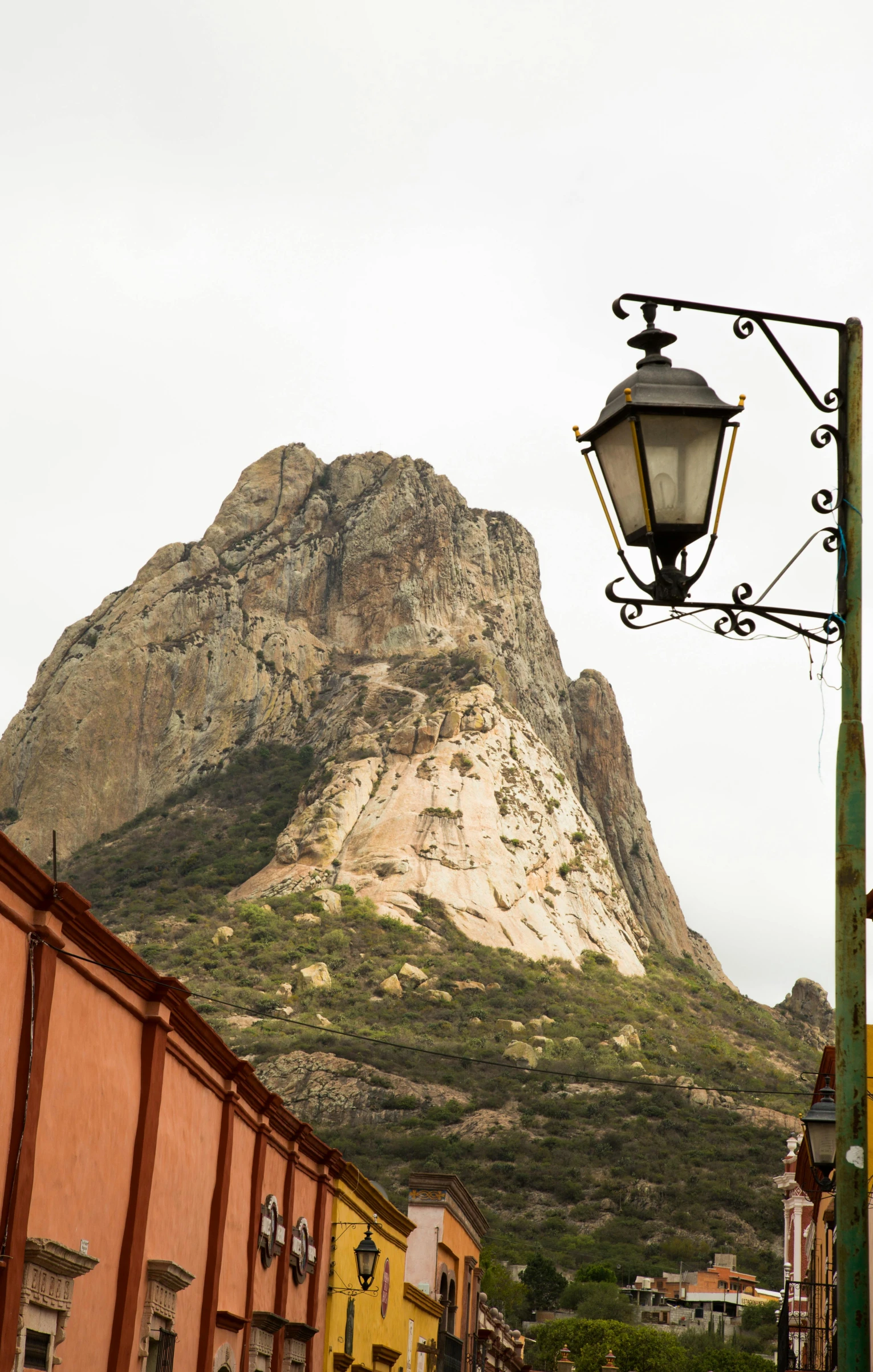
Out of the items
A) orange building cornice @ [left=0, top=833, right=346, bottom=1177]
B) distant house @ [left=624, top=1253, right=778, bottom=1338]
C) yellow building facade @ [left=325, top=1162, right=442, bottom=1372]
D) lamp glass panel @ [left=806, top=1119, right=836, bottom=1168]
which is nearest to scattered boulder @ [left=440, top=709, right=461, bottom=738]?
distant house @ [left=624, top=1253, right=778, bottom=1338]

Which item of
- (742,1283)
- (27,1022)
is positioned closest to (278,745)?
(742,1283)

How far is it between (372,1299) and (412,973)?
65895mm

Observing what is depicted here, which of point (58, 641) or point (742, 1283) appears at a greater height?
point (58, 641)

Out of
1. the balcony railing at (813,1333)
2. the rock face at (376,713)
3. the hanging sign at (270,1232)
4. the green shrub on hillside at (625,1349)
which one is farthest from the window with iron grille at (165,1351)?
the rock face at (376,713)

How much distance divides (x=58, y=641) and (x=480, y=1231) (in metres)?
108

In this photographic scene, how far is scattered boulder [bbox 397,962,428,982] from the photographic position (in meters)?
88.3

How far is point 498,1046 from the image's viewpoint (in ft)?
272

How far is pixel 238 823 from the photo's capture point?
370 ft

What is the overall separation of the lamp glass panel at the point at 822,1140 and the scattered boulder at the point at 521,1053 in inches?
2823

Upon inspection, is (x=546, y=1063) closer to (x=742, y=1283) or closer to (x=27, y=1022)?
(x=742, y=1283)

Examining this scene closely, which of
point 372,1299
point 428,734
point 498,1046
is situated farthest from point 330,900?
point 372,1299

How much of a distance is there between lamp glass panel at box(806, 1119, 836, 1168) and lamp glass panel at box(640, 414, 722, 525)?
661cm

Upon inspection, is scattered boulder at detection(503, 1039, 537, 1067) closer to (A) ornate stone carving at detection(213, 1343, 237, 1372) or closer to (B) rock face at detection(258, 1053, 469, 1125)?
(B) rock face at detection(258, 1053, 469, 1125)

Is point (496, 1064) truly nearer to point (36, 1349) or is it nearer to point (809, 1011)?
point (809, 1011)
